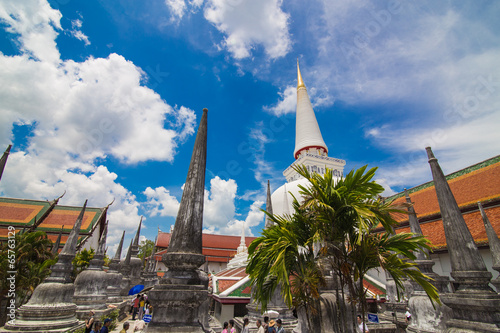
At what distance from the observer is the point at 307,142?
35031 mm

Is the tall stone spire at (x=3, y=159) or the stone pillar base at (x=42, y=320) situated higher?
the tall stone spire at (x=3, y=159)

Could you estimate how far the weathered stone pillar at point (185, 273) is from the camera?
330cm

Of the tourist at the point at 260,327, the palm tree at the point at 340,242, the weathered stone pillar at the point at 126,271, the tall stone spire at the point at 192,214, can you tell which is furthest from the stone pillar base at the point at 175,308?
the weathered stone pillar at the point at 126,271

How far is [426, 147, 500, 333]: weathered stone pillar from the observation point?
160 inches

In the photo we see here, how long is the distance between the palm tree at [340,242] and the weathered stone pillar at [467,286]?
1.15 m

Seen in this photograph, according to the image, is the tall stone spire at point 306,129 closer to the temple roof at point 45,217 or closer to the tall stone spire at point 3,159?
the temple roof at point 45,217

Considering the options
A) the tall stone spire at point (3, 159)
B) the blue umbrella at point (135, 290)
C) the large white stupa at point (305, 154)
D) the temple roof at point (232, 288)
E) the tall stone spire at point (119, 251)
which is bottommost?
the blue umbrella at point (135, 290)

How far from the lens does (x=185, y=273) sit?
3.67 meters

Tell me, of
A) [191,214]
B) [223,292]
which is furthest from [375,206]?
[223,292]

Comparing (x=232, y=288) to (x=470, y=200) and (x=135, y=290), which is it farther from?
(x=470, y=200)

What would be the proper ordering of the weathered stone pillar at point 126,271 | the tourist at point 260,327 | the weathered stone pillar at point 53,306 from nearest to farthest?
the tourist at point 260,327
the weathered stone pillar at point 53,306
the weathered stone pillar at point 126,271

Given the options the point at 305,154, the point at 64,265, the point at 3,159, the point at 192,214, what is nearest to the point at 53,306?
the point at 64,265

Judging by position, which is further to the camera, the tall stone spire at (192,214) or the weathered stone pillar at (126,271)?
the weathered stone pillar at (126,271)

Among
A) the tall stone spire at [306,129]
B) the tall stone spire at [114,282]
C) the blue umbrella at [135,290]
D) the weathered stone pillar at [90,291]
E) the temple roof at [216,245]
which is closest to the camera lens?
the weathered stone pillar at [90,291]
